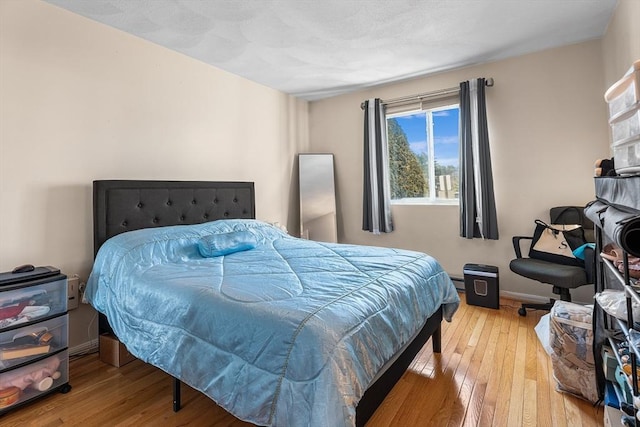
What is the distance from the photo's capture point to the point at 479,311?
9.76 ft

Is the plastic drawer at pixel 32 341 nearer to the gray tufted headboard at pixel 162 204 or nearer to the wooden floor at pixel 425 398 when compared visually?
the wooden floor at pixel 425 398

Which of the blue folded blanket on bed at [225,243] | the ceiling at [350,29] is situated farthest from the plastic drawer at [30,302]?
the ceiling at [350,29]

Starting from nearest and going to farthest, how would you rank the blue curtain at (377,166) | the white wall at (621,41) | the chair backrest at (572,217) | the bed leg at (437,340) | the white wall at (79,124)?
the white wall at (621,41) < the white wall at (79,124) < the bed leg at (437,340) < the chair backrest at (572,217) < the blue curtain at (377,166)

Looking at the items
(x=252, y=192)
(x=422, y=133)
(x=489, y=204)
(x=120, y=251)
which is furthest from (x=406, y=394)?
(x=422, y=133)

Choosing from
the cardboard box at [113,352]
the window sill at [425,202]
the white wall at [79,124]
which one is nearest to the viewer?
the white wall at [79,124]

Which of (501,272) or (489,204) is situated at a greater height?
(489,204)

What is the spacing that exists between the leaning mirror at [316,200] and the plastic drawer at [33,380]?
9.01 ft

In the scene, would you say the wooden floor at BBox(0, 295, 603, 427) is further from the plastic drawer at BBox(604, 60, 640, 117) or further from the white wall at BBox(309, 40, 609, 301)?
the plastic drawer at BBox(604, 60, 640, 117)

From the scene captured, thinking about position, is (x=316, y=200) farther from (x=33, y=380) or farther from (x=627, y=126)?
(x=627, y=126)

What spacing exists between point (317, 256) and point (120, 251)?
130 cm

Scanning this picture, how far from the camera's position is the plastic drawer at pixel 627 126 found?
1072 mm

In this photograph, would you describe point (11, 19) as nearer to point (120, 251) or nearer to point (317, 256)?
point (120, 251)

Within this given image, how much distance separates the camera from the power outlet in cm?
221

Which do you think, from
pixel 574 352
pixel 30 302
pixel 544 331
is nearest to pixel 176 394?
pixel 30 302
